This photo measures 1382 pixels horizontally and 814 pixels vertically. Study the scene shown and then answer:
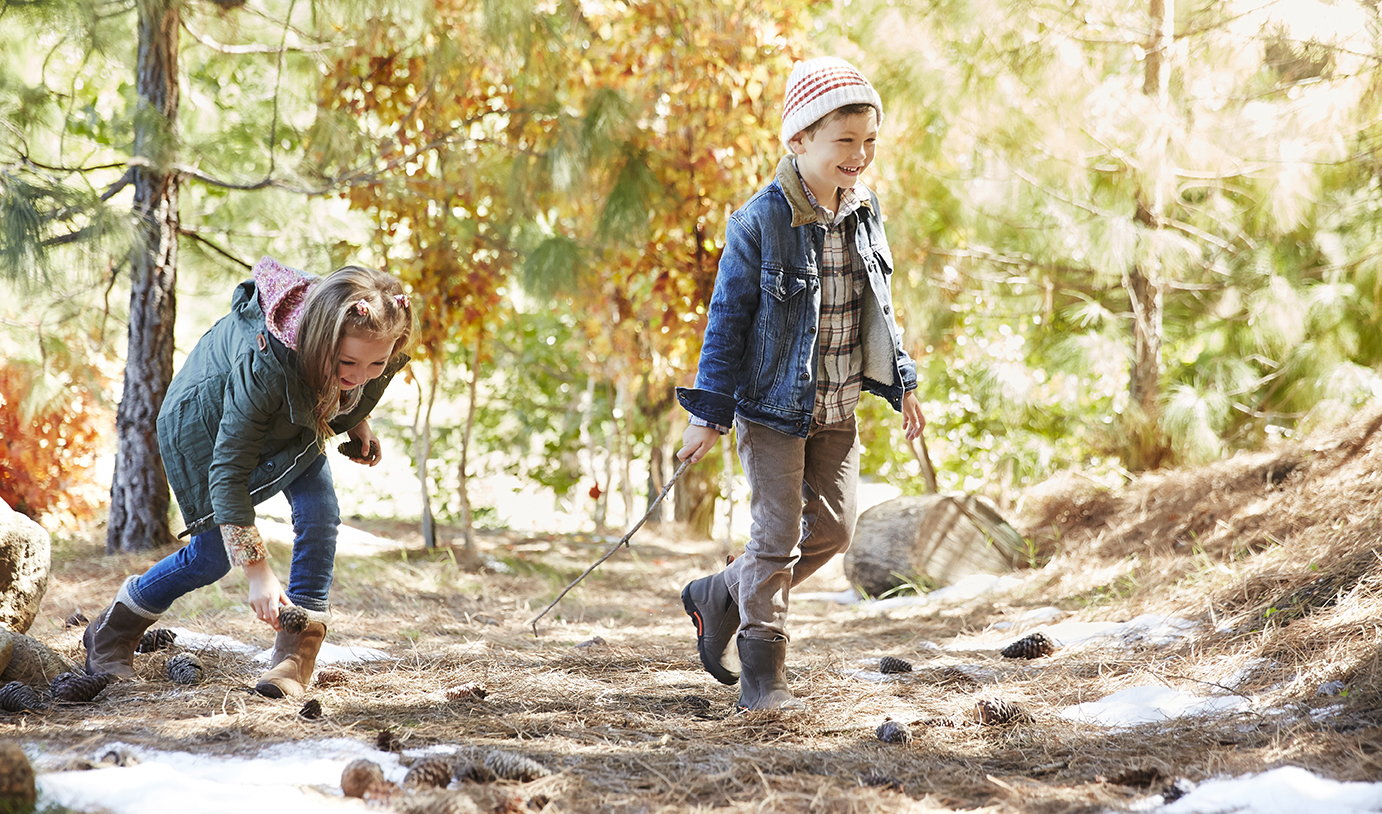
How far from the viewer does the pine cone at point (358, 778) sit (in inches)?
65.1

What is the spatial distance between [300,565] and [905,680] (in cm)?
151

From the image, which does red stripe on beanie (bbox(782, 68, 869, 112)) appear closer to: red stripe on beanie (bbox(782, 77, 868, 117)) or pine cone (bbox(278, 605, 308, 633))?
red stripe on beanie (bbox(782, 77, 868, 117))

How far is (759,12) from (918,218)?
58.0 inches

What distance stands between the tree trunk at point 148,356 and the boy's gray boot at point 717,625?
289cm

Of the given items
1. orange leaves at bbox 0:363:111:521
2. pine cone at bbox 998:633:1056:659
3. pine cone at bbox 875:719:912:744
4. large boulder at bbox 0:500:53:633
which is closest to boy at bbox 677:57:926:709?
pine cone at bbox 875:719:912:744

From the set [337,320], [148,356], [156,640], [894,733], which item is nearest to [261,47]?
[148,356]

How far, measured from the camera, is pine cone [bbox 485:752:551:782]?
1771 millimetres

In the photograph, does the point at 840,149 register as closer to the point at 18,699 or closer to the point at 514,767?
the point at 514,767

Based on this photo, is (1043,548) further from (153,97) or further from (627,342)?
(153,97)

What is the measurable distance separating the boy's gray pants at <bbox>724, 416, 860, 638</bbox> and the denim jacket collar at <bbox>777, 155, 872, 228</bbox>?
18.2 inches

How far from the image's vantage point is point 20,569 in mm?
2787

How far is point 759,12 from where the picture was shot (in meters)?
5.00

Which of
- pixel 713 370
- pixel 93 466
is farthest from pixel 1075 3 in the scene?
pixel 93 466

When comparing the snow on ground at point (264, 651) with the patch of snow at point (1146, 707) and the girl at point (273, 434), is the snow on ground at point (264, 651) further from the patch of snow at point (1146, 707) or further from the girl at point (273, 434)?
the patch of snow at point (1146, 707)
